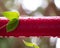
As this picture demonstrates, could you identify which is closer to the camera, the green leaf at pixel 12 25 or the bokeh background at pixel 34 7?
the green leaf at pixel 12 25

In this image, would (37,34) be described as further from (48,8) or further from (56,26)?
(48,8)

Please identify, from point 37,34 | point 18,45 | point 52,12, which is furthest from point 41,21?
point 52,12

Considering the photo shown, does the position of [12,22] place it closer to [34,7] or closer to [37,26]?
[37,26]

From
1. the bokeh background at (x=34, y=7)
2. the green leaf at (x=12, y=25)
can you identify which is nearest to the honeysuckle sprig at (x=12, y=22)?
the green leaf at (x=12, y=25)

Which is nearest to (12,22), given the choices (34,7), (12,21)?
(12,21)

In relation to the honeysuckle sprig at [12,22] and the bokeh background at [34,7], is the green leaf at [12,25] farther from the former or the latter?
the bokeh background at [34,7]

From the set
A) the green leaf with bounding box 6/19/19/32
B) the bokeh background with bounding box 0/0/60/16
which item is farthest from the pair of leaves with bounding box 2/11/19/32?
the bokeh background with bounding box 0/0/60/16

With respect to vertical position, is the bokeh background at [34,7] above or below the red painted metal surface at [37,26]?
below

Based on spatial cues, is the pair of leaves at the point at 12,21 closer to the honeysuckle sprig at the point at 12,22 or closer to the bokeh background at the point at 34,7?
the honeysuckle sprig at the point at 12,22

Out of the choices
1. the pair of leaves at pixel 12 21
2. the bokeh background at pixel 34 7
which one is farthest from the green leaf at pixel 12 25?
the bokeh background at pixel 34 7

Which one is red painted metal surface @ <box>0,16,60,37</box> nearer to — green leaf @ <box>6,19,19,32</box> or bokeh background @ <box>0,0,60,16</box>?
green leaf @ <box>6,19,19,32</box>
